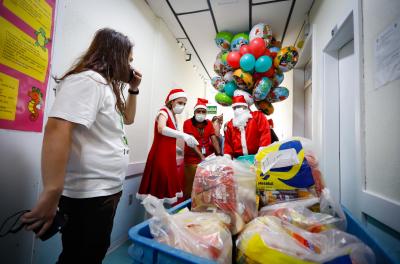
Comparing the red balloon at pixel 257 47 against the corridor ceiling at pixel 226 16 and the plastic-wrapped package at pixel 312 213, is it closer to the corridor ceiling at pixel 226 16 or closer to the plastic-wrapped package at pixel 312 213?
the corridor ceiling at pixel 226 16

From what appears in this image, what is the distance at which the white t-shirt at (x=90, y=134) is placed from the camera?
23.7 inches

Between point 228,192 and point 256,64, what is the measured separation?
1831mm

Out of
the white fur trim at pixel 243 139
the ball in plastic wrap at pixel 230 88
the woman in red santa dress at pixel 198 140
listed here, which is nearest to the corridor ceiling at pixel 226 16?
the ball in plastic wrap at pixel 230 88

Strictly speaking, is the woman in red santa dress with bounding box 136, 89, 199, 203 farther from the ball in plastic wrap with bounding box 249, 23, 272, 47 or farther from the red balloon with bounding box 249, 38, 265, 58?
the ball in plastic wrap with bounding box 249, 23, 272, 47

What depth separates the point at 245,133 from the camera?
70.2 inches

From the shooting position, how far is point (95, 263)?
711mm

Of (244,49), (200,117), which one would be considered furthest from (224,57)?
(200,117)

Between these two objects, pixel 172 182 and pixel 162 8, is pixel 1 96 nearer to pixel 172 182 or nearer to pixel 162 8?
pixel 172 182

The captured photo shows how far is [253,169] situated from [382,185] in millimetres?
608

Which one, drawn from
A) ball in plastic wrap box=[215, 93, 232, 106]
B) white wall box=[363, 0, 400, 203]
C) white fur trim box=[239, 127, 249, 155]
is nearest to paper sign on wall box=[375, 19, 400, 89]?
white wall box=[363, 0, 400, 203]

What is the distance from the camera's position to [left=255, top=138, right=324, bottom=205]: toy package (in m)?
0.66

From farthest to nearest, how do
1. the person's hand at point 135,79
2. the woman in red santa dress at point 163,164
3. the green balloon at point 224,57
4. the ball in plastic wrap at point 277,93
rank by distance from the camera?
the green balloon at point 224,57 → the ball in plastic wrap at point 277,93 → the woman in red santa dress at point 163,164 → the person's hand at point 135,79

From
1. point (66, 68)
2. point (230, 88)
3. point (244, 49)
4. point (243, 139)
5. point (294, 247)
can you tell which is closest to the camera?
point (294, 247)

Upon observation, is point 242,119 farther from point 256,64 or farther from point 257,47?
point 257,47
